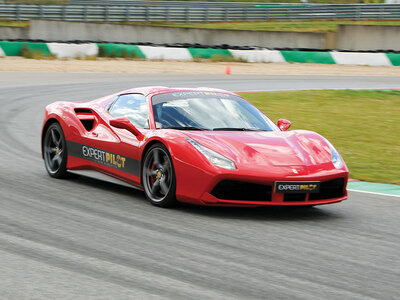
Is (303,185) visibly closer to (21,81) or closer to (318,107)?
(318,107)

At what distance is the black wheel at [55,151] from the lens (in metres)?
8.22

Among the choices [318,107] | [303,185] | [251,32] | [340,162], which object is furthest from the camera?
[251,32]

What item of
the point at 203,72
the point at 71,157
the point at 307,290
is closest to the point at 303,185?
the point at 307,290

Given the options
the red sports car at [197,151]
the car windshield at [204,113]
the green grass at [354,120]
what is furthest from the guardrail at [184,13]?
the car windshield at [204,113]

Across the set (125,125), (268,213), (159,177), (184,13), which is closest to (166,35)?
(184,13)

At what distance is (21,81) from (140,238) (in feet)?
50.3

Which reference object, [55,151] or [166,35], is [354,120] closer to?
[55,151]

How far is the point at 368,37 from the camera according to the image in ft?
104

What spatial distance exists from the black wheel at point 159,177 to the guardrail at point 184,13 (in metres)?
29.8

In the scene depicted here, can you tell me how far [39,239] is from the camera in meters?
5.41

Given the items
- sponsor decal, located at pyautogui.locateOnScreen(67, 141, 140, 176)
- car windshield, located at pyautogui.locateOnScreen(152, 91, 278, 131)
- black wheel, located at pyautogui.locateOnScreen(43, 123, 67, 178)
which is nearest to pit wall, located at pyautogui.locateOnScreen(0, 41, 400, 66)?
black wheel, located at pyautogui.locateOnScreen(43, 123, 67, 178)

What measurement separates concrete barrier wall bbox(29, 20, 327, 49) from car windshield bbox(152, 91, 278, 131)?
836 inches

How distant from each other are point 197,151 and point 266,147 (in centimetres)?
68

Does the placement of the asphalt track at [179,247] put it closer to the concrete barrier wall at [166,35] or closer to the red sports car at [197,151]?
the red sports car at [197,151]
